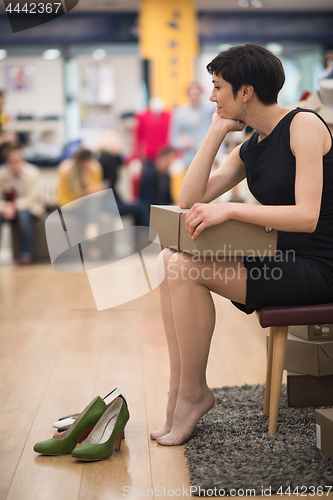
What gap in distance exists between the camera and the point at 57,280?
411 cm

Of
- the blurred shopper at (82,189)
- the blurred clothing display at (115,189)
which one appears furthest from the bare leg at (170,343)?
the blurred clothing display at (115,189)

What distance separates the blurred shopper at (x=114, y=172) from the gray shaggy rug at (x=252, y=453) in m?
3.95

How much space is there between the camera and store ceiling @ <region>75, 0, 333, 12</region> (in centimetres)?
741

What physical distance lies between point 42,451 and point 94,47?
7.60 m

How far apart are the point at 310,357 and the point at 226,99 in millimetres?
795

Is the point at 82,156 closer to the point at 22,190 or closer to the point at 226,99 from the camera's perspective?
the point at 22,190

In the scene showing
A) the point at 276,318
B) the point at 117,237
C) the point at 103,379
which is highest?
the point at 276,318

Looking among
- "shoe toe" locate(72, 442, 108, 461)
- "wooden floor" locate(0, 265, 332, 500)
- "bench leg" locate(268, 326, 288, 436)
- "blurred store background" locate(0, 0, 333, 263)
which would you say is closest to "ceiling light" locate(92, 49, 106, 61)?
"blurred store background" locate(0, 0, 333, 263)

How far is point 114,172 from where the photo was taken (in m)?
5.70

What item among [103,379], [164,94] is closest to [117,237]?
[164,94]

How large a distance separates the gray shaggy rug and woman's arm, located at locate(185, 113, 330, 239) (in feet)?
1.81

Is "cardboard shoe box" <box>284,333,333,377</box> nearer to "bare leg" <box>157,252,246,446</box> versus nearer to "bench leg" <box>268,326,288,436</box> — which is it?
"bench leg" <box>268,326,288,436</box>

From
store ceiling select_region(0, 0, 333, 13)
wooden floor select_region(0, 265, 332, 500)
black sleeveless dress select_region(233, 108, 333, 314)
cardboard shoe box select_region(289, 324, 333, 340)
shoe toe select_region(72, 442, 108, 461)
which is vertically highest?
store ceiling select_region(0, 0, 333, 13)

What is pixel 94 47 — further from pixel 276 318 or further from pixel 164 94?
pixel 276 318
